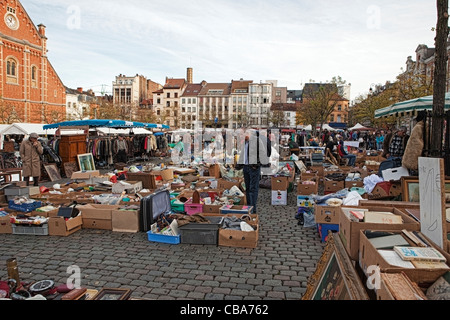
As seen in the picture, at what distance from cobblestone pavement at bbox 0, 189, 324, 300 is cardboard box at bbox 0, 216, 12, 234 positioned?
0.53 feet

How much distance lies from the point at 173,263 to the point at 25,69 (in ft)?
149

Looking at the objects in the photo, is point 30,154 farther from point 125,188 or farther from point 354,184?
point 354,184

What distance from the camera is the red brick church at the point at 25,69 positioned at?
39.0m

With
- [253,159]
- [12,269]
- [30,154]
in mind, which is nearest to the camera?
[12,269]

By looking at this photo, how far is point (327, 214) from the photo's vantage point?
618cm

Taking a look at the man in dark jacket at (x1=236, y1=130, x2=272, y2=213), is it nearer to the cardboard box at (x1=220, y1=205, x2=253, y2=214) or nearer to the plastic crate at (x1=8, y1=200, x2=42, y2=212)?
the cardboard box at (x1=220, y1=205, x2=253, y2=214)

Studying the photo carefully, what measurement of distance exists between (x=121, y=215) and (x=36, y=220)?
5.58 ft

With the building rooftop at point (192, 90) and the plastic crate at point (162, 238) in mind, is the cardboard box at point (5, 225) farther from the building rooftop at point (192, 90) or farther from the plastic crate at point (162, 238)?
the building rooftop at point (192, 90)

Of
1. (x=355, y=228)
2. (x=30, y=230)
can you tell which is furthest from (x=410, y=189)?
(x=30, y=230)

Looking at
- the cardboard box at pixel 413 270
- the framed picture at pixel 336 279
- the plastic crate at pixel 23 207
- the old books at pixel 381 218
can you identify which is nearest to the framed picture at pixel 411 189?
the old books at pixel 381 218

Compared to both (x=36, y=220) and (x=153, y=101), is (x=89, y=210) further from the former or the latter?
(x=153, y=101)

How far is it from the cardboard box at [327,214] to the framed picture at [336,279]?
8.74ft

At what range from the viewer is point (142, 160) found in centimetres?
2316
